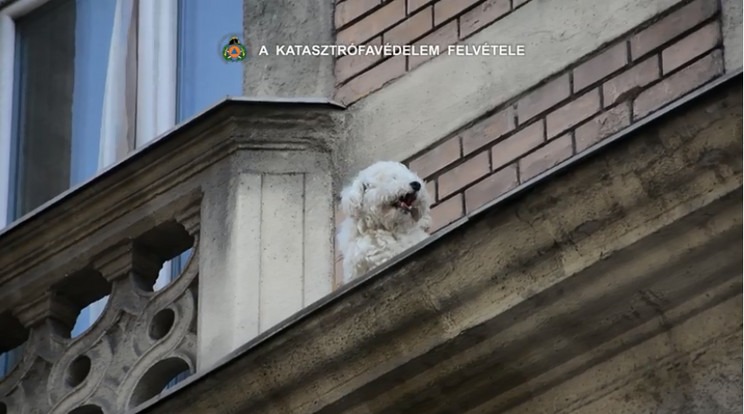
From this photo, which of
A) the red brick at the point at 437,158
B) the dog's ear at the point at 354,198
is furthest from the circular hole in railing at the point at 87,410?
the red brick at the point at 437,158

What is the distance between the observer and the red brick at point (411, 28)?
9289 mm

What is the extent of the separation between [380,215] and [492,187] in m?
0.39

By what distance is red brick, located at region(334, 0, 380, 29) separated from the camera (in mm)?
9469

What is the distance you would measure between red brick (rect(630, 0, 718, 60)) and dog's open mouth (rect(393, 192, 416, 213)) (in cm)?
70

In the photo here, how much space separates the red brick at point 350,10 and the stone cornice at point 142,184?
0.40 m

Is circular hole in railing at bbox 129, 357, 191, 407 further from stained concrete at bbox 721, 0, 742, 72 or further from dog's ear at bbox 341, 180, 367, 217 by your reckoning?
stained concrete at bbox 721, 0, 742, 72

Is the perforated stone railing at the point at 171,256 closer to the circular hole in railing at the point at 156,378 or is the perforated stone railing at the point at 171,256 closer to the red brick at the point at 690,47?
the circular hole in railing at the point at 156,378

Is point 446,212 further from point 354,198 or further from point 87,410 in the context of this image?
point 87,410

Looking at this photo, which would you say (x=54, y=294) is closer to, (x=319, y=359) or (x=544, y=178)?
(x=319, y=359)

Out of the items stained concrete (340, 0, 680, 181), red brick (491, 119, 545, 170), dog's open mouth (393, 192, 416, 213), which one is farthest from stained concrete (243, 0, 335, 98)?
red brick (491, 119, 545, 170)

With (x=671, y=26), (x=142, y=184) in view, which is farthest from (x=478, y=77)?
(x=142, y=184)

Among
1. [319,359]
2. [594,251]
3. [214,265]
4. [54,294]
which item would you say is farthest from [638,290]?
[54,294]

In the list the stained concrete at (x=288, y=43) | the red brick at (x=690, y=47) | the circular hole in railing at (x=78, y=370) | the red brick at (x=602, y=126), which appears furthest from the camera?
the stained concrete at (x=288, y=43)

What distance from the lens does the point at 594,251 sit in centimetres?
793
